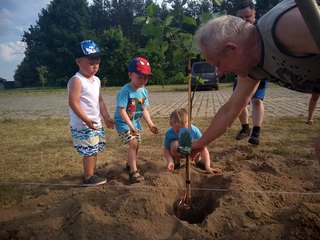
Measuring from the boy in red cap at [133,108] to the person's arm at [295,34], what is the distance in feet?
7.94

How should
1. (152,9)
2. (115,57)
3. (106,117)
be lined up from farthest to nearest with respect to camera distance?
1. (115,57)
2. (106,117)
3. (152,9)

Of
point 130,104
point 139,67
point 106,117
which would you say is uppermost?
point 139,67

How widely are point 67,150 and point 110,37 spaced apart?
3873 cm

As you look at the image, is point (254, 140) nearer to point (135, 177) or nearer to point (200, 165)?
point (200, 165)

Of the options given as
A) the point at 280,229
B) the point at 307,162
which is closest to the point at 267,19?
the point at 280,229

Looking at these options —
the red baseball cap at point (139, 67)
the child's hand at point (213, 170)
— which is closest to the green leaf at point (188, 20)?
the red baseball cap at point (139, 67)

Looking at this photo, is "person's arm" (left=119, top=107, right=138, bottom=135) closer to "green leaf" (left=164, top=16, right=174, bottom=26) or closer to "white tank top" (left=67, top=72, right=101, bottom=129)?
"white tank top" (left=67, top=72, right=101, bottom=129)

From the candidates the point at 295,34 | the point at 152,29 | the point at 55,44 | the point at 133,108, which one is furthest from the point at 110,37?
the point at 295,34

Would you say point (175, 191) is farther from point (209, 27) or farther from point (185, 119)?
point (209, 27)

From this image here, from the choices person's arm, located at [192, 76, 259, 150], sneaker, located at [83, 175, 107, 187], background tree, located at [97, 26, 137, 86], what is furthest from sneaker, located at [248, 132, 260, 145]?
background tree, located at [97, 26, 137, 86]

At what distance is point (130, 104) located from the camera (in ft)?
14.0

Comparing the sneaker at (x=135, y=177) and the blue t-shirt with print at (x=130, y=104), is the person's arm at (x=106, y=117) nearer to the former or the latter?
the blue t-shirt with print at (x=130, y=104)

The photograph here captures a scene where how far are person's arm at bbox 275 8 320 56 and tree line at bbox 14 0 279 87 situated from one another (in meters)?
1.11

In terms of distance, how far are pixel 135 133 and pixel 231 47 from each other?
2.33 meters
